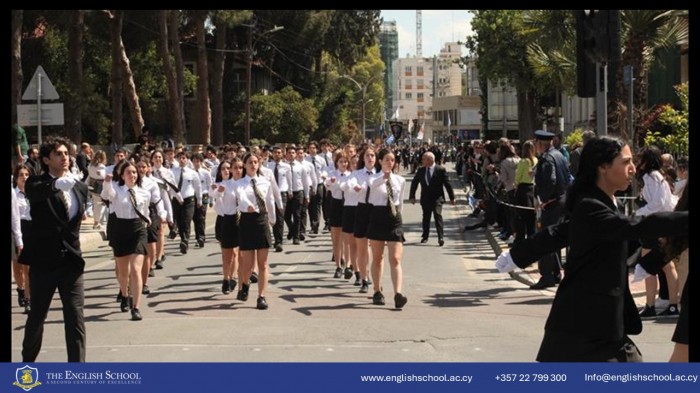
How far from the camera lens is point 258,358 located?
973cm

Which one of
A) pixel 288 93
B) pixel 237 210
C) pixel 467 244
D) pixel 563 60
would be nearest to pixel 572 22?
pixel 563 60

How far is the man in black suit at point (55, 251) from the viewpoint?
890 cm

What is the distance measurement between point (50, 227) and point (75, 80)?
1074 inches

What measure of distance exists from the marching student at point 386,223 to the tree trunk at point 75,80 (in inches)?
862

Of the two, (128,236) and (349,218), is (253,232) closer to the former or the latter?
(128,236)

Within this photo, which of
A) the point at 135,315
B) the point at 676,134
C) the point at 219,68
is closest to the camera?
the point at 135,315

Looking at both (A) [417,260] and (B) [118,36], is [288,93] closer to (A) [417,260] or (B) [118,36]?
(B) [118,36]

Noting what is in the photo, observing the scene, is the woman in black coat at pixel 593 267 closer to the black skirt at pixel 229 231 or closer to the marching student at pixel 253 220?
the marching student at pixel 253 220

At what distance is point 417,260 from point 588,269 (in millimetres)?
12803

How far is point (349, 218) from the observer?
1562 cm

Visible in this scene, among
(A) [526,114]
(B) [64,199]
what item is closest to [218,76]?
(A) [526,114]

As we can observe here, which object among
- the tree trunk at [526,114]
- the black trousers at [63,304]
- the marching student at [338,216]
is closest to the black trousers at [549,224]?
the marching student at [338,216]

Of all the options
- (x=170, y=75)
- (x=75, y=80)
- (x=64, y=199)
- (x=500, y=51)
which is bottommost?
(x=64, y=199)
